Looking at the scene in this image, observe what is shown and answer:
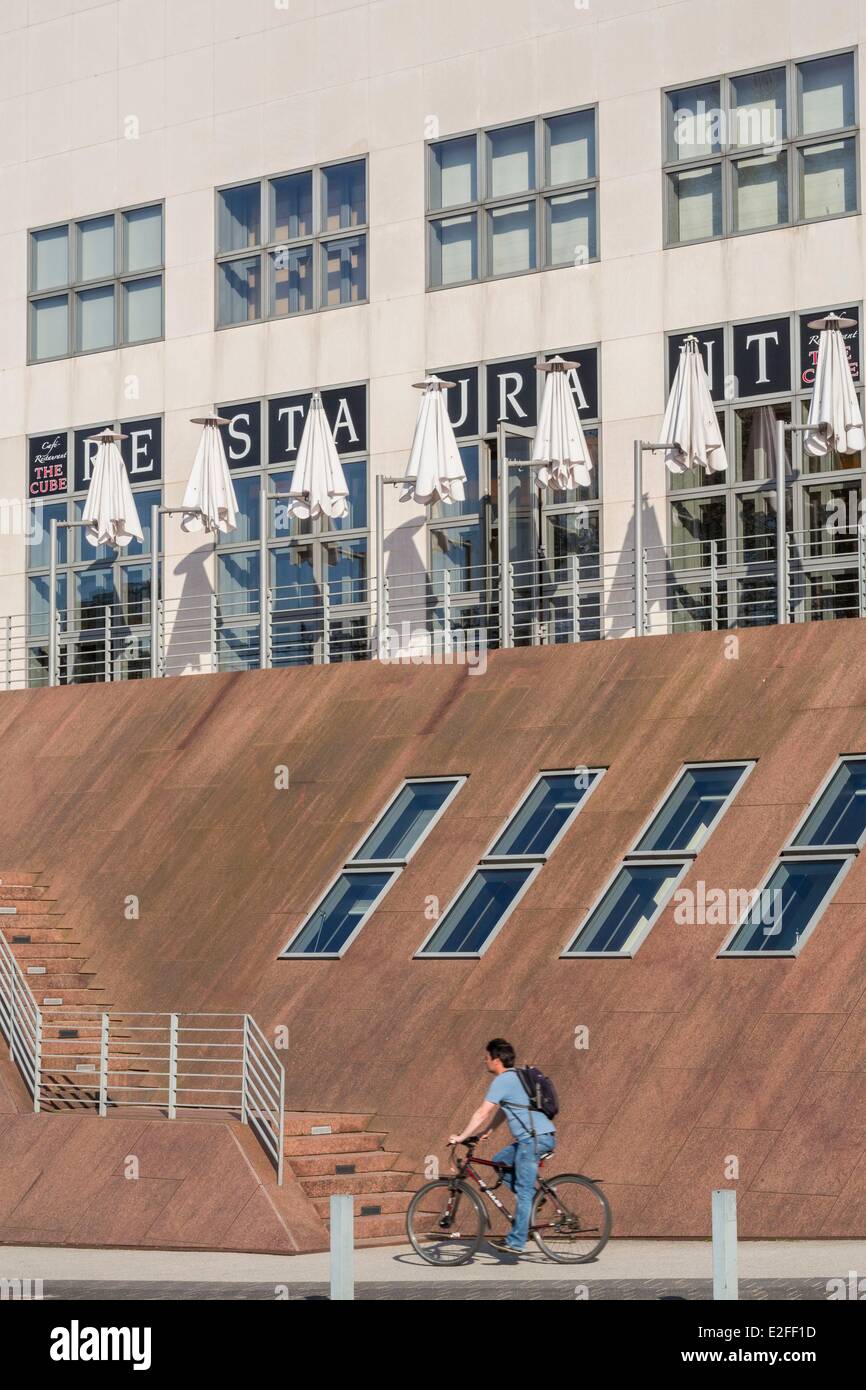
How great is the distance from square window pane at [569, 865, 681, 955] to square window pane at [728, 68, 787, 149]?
41.1 feet

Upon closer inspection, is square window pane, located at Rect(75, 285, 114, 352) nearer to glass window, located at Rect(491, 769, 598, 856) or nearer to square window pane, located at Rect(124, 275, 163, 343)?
square window pane, located at Rect(124, 275, 163, 343)

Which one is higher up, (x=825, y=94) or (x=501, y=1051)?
(x=825, y=94)

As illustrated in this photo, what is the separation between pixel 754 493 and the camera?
2888cm

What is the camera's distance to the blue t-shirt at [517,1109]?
54.7ft

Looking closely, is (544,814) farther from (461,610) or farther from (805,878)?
(461,610)

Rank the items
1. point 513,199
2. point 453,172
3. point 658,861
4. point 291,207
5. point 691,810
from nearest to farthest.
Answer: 1. point 658,861
2. point 691,810
3. point 513,199
4. point 453,172
5. point 291,207

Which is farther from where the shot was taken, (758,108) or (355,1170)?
(758,108)

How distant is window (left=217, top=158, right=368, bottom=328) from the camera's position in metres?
32.8

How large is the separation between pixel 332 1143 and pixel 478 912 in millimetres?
2963

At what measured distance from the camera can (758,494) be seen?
28.8 metres

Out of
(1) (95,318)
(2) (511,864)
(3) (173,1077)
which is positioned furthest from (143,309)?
(3) (173,1077)
